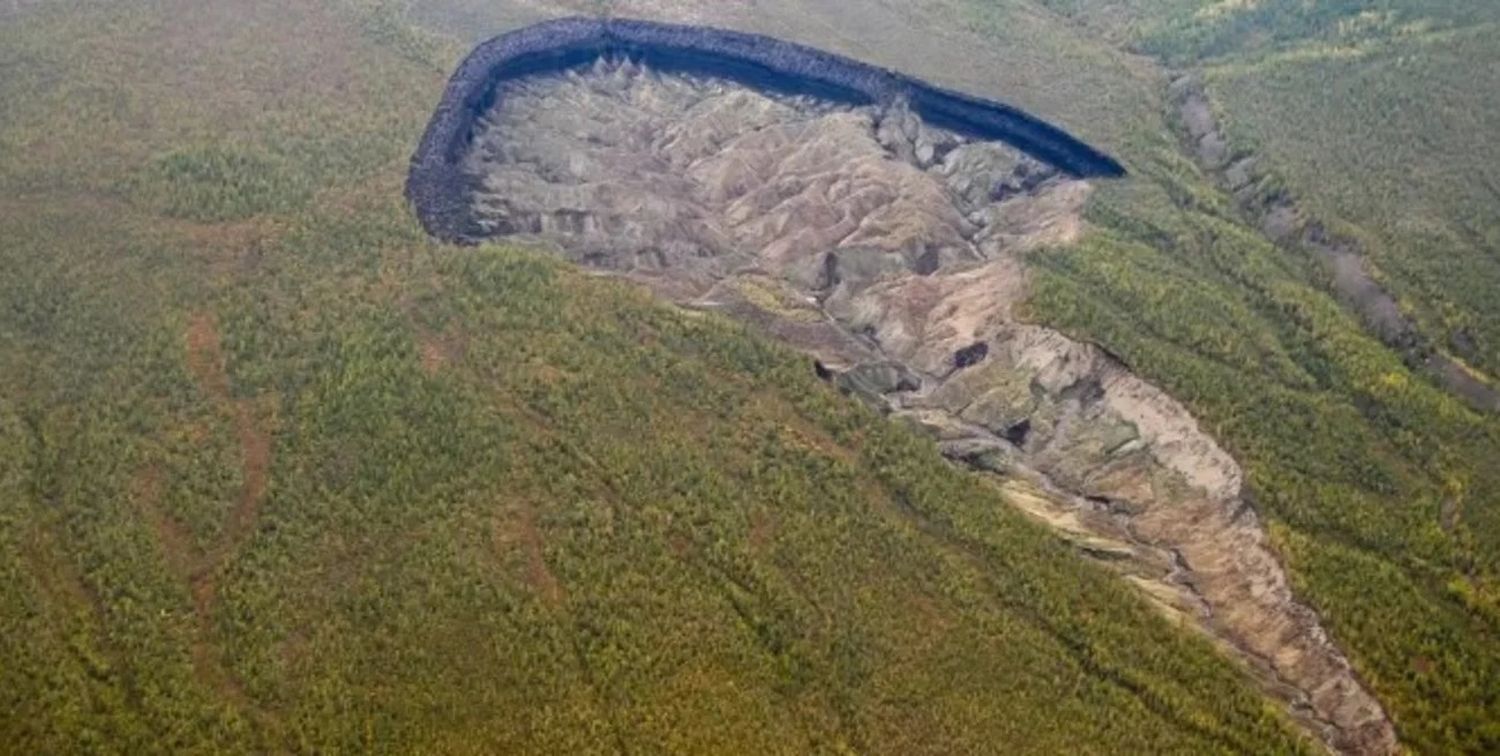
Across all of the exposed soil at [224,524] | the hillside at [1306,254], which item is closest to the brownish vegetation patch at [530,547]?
the exposed soil at [224,524]

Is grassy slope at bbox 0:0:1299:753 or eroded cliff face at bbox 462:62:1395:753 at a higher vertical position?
eroded cliff face at bbox 462:62:1395:753

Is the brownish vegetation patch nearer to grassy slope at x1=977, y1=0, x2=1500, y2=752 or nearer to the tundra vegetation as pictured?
the tundra vegetation

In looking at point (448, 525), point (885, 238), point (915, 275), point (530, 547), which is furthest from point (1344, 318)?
point (448, 525)

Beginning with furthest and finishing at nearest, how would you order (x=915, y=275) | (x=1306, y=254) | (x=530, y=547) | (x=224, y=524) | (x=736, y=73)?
(x=736, y=73) < (x=1306, y=254) < (x=915, y=275) < (x=530, y=547) < (x=224, y=524)

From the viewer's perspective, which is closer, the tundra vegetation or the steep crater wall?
the tundra vegetation

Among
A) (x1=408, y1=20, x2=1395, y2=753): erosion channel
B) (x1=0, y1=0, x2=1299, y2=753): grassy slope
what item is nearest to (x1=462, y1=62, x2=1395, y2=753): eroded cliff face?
(x1=408, y1=20, x2=1395, y2=753): erosion channel

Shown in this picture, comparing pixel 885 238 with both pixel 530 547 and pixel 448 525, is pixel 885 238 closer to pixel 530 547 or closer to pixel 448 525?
pixel 530 547

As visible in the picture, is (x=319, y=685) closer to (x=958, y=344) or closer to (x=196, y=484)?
(x=196, y=484)
